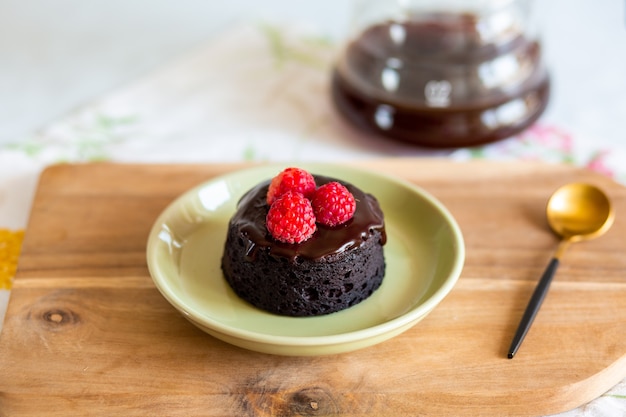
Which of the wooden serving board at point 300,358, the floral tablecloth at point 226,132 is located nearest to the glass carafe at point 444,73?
the floral tablecloth at point 226,132

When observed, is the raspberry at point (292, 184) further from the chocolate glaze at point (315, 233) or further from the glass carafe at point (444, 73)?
the glass carafe at point (444, 73)

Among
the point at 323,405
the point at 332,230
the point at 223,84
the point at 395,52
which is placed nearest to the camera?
the point at 323,405

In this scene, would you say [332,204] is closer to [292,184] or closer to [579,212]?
[292,184]

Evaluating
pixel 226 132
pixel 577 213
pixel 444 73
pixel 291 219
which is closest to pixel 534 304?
pixel 577 213

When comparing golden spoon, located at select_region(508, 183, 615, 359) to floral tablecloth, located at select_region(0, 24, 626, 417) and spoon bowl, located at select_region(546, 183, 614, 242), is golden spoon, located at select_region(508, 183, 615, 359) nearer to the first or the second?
spoon bowl, located at select_region(546, 183, 614, 242)

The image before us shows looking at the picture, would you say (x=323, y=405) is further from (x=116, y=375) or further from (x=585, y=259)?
(x=585, y=259)

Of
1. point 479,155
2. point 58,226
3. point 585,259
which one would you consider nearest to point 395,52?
point 479,155
